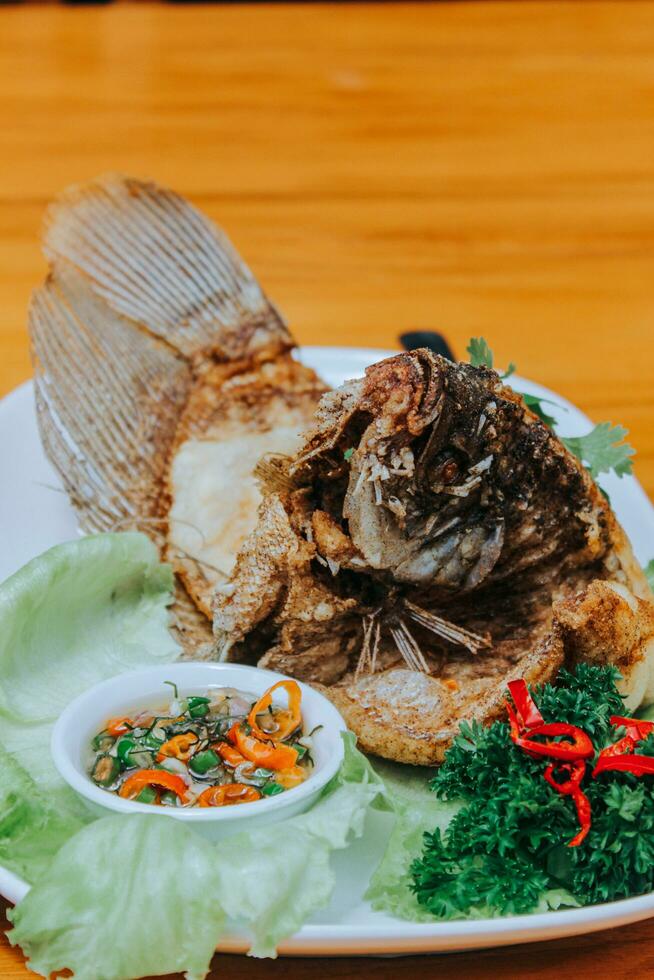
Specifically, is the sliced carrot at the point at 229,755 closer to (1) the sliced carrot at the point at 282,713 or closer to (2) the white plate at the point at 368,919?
(1) the sliced carrot at the point at 282,713

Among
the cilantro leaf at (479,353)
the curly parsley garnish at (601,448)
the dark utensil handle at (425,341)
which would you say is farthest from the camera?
the dark utensil handle at (425,341)

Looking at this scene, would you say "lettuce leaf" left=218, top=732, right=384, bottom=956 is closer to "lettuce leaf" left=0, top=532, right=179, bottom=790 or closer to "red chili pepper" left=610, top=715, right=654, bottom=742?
"red chili pepper" left=610, top=715, right=654, bottom=742

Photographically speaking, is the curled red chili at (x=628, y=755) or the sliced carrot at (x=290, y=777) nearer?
the curled red chili at (x=628, y=755)

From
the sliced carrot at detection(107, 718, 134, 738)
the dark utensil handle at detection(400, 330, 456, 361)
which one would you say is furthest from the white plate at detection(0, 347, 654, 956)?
the dark utensil handle at detection(400, 330, 456, 361)

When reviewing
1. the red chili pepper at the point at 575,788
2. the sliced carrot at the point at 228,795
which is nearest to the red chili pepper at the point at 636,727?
the red chili pepper at the point at 575,788

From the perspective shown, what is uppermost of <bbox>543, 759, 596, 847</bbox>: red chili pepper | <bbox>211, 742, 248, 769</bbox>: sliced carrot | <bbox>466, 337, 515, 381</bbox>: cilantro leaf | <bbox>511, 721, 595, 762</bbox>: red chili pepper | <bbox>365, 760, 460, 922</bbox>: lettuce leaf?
<bbox>466, 337, 515, 381</bbox>: cilantro leaf

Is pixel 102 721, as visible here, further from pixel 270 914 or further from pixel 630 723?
pixel 630 723
